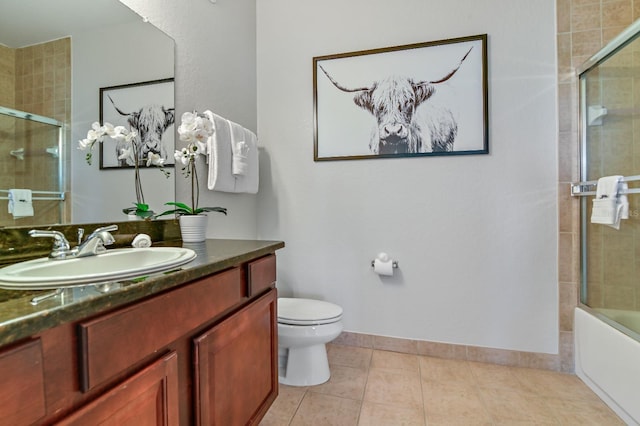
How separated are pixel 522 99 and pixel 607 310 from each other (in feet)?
4.19

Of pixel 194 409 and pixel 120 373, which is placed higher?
pixel 120 373

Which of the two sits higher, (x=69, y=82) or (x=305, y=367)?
(x=69, y=82)

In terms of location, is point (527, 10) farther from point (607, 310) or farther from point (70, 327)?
point (70, 327)

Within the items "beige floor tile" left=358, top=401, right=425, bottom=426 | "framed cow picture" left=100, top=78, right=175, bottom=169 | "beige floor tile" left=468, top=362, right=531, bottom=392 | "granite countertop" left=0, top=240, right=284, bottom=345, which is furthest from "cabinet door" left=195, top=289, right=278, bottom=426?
"beige floor tile" left=468, top=362, right=531, bottom=392

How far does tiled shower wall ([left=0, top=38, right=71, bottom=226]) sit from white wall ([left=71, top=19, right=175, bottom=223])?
0.04m

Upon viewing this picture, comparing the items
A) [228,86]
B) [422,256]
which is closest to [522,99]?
[422,256]

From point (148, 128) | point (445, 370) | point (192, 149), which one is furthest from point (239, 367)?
point (445, 370)

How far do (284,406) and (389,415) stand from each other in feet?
1.69

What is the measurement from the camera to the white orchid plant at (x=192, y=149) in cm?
134

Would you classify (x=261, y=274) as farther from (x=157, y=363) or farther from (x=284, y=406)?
(x=284, y=406)

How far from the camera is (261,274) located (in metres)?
1.19

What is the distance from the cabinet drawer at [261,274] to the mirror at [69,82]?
0.62 meters

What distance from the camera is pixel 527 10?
71.1 inches

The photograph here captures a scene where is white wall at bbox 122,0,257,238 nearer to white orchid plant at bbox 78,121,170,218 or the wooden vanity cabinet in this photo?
white orchid plant at bbox 78,121,170,218
